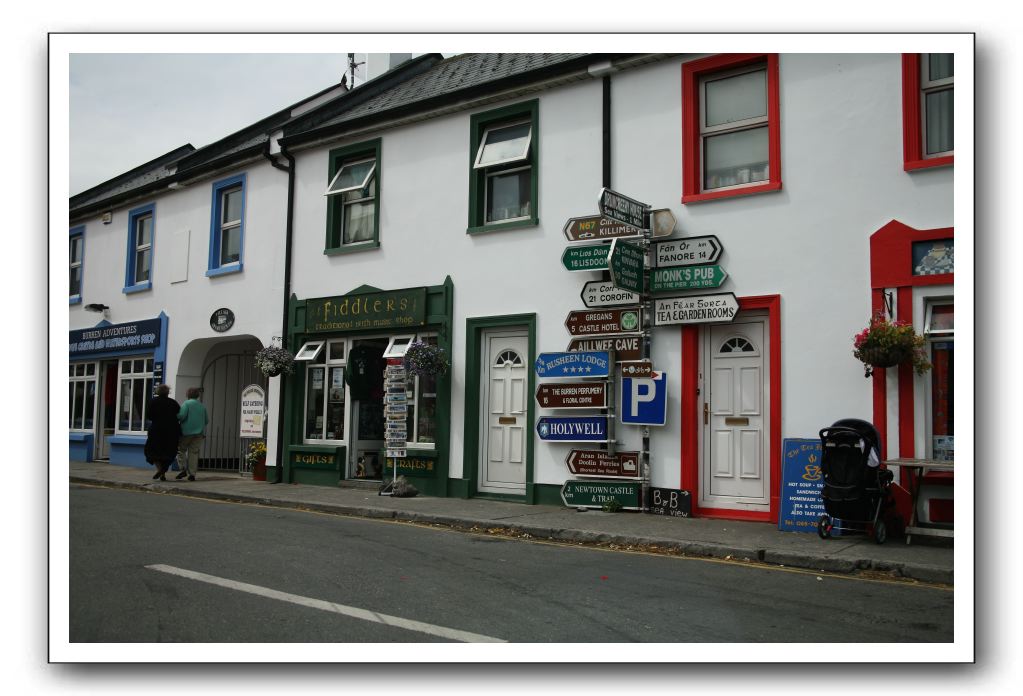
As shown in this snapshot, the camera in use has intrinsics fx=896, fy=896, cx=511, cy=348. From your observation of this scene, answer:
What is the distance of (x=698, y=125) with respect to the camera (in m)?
11.0

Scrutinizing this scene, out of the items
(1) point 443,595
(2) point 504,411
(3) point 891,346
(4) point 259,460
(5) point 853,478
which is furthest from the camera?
(4) point 259,460

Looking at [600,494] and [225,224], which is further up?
[225,224]

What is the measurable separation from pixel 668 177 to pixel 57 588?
8302 millimetres

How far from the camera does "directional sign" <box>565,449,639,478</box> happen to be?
11086mm

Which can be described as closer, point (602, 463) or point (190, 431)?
point (602, 463)

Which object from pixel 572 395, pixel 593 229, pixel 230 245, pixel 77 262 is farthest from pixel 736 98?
pixel 77 262

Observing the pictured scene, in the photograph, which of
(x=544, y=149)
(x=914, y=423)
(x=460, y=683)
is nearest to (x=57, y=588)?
(x=460, y=683)

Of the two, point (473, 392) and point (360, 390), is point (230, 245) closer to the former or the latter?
point (360, 390)

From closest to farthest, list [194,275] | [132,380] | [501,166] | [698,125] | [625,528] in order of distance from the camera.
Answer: [625,528] < [698,125] < [501,166] < [194,275] < [132,380]

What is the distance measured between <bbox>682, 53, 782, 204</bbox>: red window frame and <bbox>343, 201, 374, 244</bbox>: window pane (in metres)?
5.90

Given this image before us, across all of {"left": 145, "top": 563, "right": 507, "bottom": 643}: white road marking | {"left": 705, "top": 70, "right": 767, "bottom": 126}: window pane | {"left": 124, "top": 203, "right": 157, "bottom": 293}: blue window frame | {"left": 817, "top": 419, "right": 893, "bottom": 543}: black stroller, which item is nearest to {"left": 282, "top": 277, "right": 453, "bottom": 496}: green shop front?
{"left": 705, "top": 70, "right": 767, "bottom": 126}: window pane

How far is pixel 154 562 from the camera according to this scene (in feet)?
24.7

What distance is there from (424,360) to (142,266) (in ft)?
31.7

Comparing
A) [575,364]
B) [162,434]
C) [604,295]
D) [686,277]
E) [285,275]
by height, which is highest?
[285,275]
